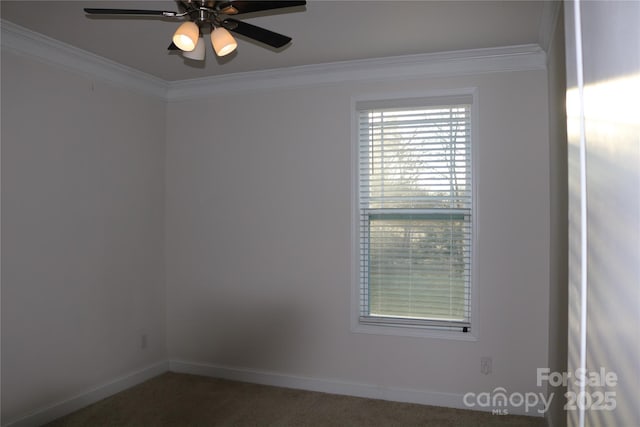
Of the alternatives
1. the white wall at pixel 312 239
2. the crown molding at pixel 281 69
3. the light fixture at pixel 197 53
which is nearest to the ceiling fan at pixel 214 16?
the light fixture at pixel 197 53

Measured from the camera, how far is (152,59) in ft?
12.4

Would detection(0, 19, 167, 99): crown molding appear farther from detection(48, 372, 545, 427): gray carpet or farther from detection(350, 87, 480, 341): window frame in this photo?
detection(48, 372, 545, 427): gray carpet

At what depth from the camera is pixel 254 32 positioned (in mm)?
2275

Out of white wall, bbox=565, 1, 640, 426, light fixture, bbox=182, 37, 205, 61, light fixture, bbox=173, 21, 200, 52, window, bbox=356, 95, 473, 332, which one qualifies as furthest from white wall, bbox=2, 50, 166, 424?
white wall, bbox=565, 1, 640, 426

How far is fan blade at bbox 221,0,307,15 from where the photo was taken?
196 cm

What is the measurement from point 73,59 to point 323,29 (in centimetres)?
190

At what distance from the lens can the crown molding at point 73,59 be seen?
123 inches

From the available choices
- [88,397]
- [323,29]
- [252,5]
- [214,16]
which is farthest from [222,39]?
[88,397]

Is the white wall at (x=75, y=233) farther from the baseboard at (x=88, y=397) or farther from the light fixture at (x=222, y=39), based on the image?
the light fixture at (x=222, y=39)

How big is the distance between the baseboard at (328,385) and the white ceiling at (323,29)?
261cm

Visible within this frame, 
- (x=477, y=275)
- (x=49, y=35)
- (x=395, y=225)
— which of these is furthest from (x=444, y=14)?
(x=49, y=35)

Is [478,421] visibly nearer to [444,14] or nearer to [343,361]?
[343,361]

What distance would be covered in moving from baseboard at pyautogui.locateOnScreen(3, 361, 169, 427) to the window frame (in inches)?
74.7

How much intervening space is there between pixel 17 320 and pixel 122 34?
2.03m
